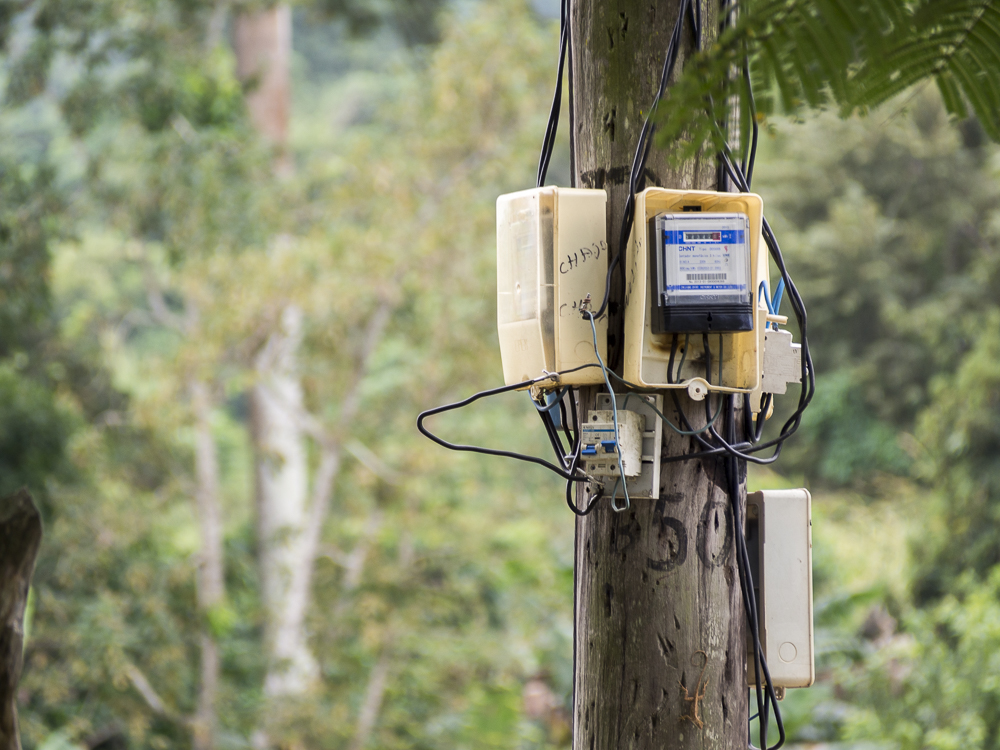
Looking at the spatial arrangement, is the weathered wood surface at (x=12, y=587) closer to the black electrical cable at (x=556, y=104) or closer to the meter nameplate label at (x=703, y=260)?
the black electrical cable at (x=556, y=104)

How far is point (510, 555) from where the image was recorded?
7918 mm

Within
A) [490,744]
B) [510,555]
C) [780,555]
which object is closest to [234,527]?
[510,555]

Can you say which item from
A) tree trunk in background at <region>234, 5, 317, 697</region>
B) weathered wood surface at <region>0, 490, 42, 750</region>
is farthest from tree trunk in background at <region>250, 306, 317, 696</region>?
weathered wood surface at <region>0, 490, 42, 750</region>

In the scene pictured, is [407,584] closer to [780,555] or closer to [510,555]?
[510,555]

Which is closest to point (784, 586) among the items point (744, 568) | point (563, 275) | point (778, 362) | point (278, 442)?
point (744, 568)

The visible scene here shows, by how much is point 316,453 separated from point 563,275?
23.7ft

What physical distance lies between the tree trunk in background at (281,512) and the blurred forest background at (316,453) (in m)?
0.03

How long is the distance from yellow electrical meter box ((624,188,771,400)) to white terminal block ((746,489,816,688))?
10.0 inches

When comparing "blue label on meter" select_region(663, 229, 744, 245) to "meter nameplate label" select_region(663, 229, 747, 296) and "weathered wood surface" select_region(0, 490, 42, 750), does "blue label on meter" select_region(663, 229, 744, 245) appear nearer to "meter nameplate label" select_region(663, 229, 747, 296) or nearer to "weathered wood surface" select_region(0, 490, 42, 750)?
"meter nameplate label" select_region(663, 229, 747, 296)

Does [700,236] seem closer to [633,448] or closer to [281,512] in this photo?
[633,448]

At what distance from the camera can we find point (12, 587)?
2188 millimetres

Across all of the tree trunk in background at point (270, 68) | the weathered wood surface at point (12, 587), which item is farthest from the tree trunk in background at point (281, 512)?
the weathered wood surface at point (12, 587)

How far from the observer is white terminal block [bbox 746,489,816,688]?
5.47 feet

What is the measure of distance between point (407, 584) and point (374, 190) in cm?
297
